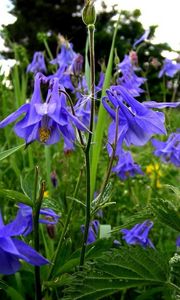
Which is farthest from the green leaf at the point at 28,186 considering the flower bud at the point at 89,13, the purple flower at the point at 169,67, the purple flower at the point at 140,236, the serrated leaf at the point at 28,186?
the purple flower at the point at 169,67

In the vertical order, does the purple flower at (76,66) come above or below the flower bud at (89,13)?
below

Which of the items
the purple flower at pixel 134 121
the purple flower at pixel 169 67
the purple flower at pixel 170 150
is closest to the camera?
the purple flower at pixel 134 121

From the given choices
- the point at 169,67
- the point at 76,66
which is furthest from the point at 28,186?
the point at 169,67

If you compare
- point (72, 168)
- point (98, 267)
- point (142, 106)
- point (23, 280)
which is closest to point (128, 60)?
point (72, 168)

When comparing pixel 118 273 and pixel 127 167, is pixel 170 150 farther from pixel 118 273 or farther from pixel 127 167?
pixel 118 273

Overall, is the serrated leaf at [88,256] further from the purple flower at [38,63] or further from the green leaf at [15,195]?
the purple flower at [38,63]

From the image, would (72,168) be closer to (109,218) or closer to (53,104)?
(109,218)

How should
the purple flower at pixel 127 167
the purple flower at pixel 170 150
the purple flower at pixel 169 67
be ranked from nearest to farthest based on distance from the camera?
the purple flower at pixel 170 150
the purple flower at pixel 127 167
the purple flower at pixel 169 67
